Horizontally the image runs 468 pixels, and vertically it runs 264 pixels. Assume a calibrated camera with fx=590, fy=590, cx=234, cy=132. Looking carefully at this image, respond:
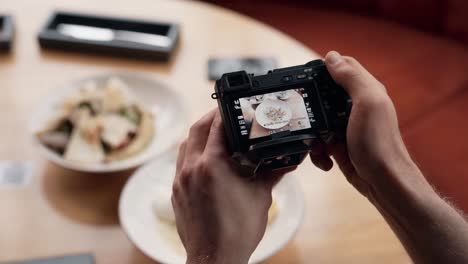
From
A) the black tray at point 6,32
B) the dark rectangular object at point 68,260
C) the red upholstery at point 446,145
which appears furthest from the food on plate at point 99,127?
the red upholstery at point 446,145

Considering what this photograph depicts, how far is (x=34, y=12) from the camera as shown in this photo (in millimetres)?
1605

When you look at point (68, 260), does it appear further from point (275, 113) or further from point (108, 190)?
point (275, 113)

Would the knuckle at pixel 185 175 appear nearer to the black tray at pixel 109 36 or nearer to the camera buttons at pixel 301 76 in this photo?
the camera buttons at pixel 301 76

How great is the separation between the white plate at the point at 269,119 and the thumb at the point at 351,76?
0.26 ft

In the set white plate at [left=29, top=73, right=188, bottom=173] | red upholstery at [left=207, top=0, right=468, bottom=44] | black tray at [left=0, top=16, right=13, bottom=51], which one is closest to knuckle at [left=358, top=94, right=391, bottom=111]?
white plate at [left=29, top=73, right=188, bottom=173]

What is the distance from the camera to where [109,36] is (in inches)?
60.2

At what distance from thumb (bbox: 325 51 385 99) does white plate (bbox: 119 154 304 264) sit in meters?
0.31

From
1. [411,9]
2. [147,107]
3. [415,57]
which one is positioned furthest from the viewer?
[411,9]

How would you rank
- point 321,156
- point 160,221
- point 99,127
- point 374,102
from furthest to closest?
point 99,127
point 160,221
point 321,156
point 374,102

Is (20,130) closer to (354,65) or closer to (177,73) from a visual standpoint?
(177,73)

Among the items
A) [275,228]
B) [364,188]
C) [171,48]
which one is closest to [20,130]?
[171,48]

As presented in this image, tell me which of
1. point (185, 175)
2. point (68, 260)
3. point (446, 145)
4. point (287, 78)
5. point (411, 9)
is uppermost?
point (287, 78)

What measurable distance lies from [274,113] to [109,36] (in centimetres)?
86

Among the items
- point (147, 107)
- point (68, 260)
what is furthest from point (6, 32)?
point (68, 260)
